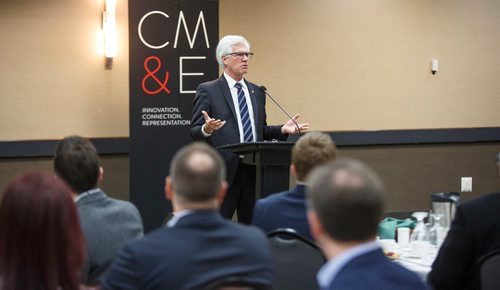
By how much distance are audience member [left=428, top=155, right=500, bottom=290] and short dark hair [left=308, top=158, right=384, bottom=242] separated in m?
1.12

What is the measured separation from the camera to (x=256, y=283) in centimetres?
202

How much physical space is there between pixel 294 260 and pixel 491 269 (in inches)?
26.6

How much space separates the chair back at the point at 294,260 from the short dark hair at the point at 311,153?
18.6 inches

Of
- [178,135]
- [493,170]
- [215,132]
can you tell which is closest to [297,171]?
[215,132]

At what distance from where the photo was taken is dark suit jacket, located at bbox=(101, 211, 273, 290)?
1989mm

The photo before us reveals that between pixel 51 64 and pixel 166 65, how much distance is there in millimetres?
1108

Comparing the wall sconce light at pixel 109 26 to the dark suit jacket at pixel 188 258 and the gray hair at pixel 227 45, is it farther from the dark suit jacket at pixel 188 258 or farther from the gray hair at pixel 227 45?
the dark suit jacket at pixel 188 258

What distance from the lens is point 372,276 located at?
170 centimetres

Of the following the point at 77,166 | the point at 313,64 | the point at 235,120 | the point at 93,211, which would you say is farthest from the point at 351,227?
the point at 313,64

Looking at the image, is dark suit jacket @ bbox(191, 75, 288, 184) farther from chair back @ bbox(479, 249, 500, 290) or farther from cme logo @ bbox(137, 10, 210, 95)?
chair back @ bbox(479, 249, 500, 290)

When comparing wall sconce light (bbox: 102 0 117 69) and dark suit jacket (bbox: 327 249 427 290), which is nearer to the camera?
dark suit jacket (bbox: 327 249 427 290)

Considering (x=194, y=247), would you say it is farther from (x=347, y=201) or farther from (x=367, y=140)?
(x=367, y=140)

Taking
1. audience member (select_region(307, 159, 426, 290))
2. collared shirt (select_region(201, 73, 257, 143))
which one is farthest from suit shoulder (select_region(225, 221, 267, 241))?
collared shirt (select_region(201, 73, 257, 143))

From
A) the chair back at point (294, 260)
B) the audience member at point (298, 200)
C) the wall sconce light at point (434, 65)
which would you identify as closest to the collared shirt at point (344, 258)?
the chair back at point (294, 260)
